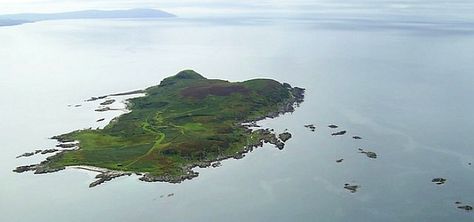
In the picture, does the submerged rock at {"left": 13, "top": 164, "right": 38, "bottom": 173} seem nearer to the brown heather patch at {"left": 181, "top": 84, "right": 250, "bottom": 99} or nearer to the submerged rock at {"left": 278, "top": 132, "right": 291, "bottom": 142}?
the submerged rock at {"left": 278, "top": 132, "right": 291, "bottom": 142}

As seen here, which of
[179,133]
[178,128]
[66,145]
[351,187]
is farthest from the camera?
[178,128]

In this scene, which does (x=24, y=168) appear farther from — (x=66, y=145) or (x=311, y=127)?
(x=311, y=127)

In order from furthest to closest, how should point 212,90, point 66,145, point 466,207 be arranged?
point 212,90 < point 66,145 < point 466,207

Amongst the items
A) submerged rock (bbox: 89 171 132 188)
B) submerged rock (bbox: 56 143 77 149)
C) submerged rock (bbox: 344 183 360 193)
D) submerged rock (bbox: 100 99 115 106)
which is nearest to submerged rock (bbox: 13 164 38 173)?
submerged rock (bbox: 56 143 77 149)

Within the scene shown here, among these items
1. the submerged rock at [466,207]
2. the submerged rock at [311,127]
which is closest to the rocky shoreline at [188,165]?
the submerged rock at [311,127]

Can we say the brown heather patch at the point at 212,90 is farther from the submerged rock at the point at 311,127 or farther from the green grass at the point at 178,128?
the submerged rock at the point at 311,127

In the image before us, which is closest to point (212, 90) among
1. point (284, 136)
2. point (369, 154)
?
point (284, 136)

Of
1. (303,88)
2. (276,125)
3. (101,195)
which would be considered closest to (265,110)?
(276,125)
